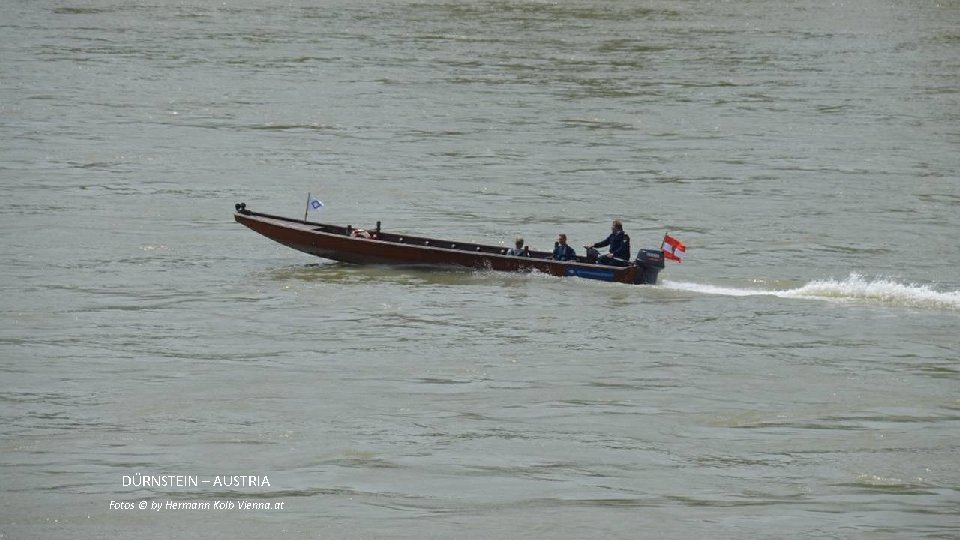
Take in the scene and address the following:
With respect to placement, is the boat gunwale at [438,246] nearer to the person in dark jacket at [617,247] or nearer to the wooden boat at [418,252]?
the wooden boat at [418,252]

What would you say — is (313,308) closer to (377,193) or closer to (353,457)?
(353,457)

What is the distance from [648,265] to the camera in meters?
30.8

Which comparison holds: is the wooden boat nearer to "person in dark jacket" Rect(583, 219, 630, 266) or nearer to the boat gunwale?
the boat gunwale

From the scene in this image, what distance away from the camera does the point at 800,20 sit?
82.6 meters

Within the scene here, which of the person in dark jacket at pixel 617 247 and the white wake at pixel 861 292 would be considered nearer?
the white wake at pixel 861 292

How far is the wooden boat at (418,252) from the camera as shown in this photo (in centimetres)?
3102

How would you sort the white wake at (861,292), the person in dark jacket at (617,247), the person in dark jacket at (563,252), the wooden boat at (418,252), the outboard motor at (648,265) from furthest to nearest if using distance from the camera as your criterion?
1. the person in dark jacket at (563,252)
2. the person in dark jacket at (617,247)
3. the wooden boat at (418,252)
4. the outboard motor at (648,265)
5. the white wake at (861,292)

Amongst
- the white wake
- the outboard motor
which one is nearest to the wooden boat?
A: the outboard motor

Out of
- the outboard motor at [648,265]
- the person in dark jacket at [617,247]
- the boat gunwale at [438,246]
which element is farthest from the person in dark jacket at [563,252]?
the outboard motor at [648,265]

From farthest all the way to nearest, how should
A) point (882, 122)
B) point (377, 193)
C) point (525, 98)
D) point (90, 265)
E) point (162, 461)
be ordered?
point (525, 98) < point (882, 122) < point (377, 193) < point (90, 265) < point (162, 461)

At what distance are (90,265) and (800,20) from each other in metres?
57.9

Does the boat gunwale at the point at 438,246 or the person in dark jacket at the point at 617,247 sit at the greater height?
the person in dark jacket at the point at 617,247

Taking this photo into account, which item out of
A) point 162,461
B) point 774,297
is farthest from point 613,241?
point 162,461

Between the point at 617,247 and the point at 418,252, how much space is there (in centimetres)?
412
